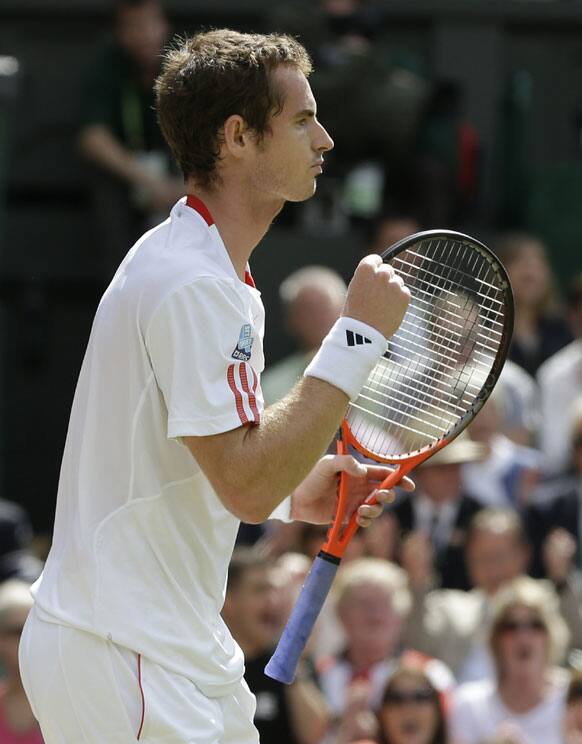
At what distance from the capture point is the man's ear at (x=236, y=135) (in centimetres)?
293

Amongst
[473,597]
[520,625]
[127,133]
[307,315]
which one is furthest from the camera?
[127,133]

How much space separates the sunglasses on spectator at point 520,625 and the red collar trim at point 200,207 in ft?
9.85

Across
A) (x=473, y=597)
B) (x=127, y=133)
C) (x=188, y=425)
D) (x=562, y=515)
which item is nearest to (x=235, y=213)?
(x=188, y=425)

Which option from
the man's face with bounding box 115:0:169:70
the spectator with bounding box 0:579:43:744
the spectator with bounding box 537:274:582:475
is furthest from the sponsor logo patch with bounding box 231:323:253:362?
the man's face with bounding box 115:0:169:70

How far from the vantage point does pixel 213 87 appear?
293 centimetres

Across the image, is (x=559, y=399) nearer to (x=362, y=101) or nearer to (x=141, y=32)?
(x=362, y=101)

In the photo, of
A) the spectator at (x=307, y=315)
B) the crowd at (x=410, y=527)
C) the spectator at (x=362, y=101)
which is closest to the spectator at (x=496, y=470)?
the crowd at (x=410, y=527)

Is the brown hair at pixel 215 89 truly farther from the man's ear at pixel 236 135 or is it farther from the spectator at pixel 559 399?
the spectator at pixel 559 399

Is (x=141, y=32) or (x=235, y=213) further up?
(x=235, y=213)

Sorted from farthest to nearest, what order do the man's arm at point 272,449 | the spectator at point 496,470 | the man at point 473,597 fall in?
the spectator at point 496,470 → the man at point 473,597 → the man's arm at point 272,449

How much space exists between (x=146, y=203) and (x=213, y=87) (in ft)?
16.6

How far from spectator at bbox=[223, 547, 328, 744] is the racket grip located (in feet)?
7.21

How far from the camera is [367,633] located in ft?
18.6

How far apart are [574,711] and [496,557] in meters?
1.01
